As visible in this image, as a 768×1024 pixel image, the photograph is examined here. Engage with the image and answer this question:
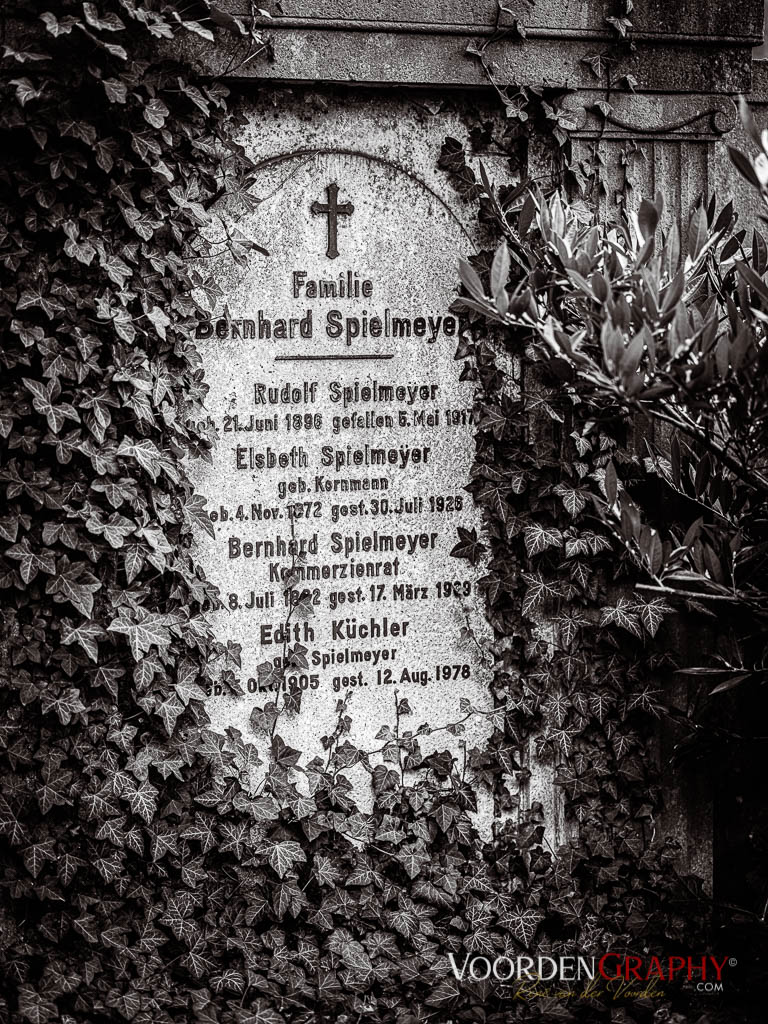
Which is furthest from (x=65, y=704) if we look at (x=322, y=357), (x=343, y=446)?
(x=322, y=357)

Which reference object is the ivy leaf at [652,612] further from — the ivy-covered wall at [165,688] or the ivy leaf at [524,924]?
the ivy leaf at [524,924]

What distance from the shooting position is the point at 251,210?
3.80 m

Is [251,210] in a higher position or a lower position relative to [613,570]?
higher

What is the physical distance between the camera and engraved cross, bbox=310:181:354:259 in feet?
12.7

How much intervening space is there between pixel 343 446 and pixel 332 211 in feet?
2.95

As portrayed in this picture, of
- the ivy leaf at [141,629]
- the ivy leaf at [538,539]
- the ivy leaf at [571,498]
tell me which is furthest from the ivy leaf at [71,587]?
the ivy leaf at [571,498]

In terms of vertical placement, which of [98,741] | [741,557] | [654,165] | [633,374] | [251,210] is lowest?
[98,741]

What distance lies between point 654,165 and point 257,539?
217 centimetres

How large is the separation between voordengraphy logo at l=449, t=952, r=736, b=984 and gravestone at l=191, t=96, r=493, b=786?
31.5 inches

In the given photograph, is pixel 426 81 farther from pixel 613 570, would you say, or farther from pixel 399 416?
pixel 613 570

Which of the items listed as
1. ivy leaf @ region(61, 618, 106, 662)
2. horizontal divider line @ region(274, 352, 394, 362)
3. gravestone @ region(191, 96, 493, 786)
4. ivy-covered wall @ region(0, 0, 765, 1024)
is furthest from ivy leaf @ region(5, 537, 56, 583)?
horizontal divider line @ region(274, 352, 394, 362)

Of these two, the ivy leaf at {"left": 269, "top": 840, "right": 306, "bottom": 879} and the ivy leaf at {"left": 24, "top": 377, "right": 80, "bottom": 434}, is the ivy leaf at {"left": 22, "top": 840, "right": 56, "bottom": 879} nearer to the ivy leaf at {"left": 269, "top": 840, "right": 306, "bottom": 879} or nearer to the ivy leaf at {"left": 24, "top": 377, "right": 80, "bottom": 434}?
the ivy leaf at {"left": 269, "top": 840, "right": 306, "bottom": 879}

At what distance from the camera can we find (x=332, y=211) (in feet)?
12.7

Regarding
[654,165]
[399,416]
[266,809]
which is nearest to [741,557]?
[399,416]
